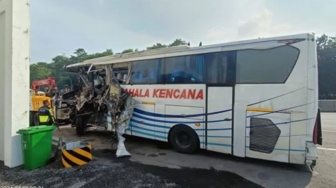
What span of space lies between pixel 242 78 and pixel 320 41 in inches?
1475

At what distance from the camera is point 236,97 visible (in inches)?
221

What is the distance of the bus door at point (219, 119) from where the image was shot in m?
5.76

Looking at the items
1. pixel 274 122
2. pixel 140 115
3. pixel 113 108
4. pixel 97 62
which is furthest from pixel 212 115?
pixel 97 62

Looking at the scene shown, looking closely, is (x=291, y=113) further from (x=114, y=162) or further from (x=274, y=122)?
(x=114, y=162)

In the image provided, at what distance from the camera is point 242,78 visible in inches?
217

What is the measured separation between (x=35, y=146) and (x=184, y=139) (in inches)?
146

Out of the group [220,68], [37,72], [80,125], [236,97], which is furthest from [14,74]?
[37,72]

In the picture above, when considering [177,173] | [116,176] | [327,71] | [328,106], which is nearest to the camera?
[116,176]

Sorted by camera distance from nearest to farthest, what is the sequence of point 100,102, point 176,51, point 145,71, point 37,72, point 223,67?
point 223,67 < point 176,51 < point 145,71 < point 100,102 < point 37,72

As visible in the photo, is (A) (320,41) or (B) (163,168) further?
(A) (320,41)

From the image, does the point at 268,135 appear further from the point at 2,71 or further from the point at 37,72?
the point at 37,72

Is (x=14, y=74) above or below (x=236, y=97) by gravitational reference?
above

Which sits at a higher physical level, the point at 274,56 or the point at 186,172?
the point at 274,56

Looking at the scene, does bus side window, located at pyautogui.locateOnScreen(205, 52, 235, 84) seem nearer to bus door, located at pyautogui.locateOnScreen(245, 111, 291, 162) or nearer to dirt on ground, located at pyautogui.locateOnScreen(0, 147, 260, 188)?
bus door, located at pyautogui.locateOnScreen(245, 111, 291, 162)
